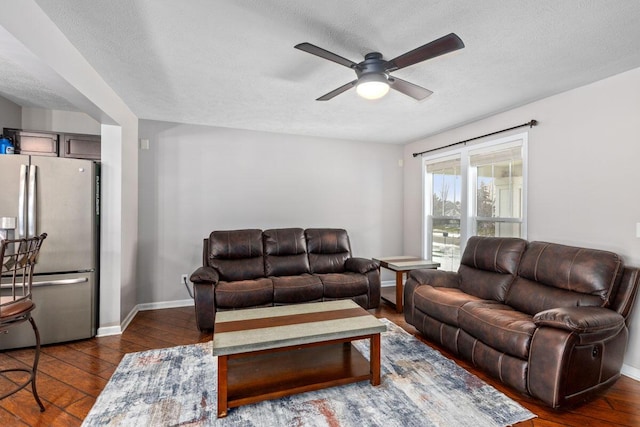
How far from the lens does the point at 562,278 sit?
2.42m

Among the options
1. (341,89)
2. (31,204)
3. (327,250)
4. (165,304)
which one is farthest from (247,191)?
(341,89)

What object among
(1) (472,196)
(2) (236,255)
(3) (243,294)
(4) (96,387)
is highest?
(1) (472,196)

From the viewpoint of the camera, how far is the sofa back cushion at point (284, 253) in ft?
12.5

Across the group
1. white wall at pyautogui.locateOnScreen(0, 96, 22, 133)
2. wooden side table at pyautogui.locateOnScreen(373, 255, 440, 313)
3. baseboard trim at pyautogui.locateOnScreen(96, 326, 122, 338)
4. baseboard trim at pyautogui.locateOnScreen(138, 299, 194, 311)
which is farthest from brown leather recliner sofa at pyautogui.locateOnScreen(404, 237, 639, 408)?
white wall at pyautogui.locateOnScreen(0, 96, 22, 133)

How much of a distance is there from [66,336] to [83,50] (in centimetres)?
255

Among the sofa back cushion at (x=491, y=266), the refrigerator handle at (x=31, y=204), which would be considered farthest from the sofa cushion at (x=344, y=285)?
the refrigerator handle at (x=31, y=204)

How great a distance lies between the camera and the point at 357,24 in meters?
1.82

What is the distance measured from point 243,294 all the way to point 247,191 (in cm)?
169

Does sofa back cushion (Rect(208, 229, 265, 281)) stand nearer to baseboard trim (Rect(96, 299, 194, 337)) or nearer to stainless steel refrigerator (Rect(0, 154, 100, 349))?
baseboard trim (Rect(96, 299, 194, 337))

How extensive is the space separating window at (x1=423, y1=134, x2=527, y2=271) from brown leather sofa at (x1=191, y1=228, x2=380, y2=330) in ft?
4.55

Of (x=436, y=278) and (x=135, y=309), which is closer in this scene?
(x=436, y=278)

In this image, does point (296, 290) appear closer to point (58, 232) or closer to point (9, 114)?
point (58, 232)

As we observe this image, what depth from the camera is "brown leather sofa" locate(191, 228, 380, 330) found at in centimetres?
312

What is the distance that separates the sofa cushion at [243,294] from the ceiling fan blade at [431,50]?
8.16 feet
